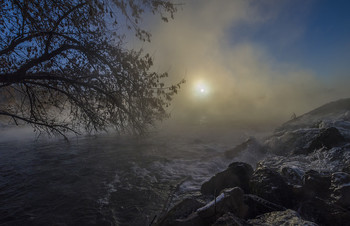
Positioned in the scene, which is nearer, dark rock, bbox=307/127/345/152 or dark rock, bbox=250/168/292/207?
dark rock, bbox=250/168/292/207

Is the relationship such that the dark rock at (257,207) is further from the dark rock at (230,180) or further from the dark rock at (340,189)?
the dark rock at (230,180)

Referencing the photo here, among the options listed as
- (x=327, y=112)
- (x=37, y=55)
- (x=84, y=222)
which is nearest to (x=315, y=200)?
(x=84, y=222)

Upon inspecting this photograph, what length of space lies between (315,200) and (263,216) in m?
1.82

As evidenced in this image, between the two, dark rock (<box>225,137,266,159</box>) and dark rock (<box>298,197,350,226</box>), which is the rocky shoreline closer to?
dark rock (<box>298,197,350,226</box>)

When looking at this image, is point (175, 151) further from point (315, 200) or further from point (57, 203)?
point (315, 200)

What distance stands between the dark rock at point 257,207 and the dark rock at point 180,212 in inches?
57.5

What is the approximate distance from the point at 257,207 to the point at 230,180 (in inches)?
105

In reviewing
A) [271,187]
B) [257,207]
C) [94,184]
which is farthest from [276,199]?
[94,184]

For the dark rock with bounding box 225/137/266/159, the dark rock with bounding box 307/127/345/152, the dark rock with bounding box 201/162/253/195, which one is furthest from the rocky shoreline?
the dark rock with bounding box 225/137/266/159

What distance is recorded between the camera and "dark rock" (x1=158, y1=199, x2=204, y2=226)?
4.69m

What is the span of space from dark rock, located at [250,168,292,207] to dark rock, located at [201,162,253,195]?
3.42 ft

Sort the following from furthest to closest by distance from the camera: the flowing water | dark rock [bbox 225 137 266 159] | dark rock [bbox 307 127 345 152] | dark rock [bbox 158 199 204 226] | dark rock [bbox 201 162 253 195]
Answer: dark rock [bbox 225 137 266 159]
dark rock [bbox 307 127 345 152]
dark rock [bbox 201 162 253 195]
the flowing water
dark rock [bbox 158 199 204 226]

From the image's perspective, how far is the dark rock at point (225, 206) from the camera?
4.48 metres

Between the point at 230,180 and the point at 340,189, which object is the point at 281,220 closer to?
the point at 340,189
